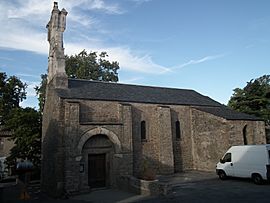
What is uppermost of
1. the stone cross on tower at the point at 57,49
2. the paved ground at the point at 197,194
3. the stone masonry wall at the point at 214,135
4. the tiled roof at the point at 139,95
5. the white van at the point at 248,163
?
the stone cross on tower at the point at 57,49

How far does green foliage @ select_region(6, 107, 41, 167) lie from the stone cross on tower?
23.7ft

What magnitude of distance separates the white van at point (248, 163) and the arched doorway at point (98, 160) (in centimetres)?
801

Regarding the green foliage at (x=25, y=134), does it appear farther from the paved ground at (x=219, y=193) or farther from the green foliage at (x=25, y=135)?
the paved ground at (x=219, y=193)

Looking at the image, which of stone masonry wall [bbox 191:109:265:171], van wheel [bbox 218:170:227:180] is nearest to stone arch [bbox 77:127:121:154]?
van wheel [bbox 218:170:227:180]

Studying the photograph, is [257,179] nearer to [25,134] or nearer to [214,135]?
[214,135]

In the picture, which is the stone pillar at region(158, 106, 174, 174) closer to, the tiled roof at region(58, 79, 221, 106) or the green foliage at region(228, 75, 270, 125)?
the tiled roof at region(58, 79, 221, 106)

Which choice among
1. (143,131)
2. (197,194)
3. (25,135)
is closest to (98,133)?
(143,131)

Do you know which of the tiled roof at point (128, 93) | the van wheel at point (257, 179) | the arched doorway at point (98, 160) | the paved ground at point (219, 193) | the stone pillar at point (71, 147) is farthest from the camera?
the tiled roof at point (128, 93)

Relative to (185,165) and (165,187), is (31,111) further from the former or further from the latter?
(165,187)

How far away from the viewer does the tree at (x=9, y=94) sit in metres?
31.1

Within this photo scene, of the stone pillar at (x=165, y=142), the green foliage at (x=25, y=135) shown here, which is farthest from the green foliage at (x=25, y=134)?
the stone pillar at (x=165, y=142)

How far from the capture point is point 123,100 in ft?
69.2

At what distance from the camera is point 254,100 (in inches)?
1230

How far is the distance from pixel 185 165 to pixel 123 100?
8.55 metres
